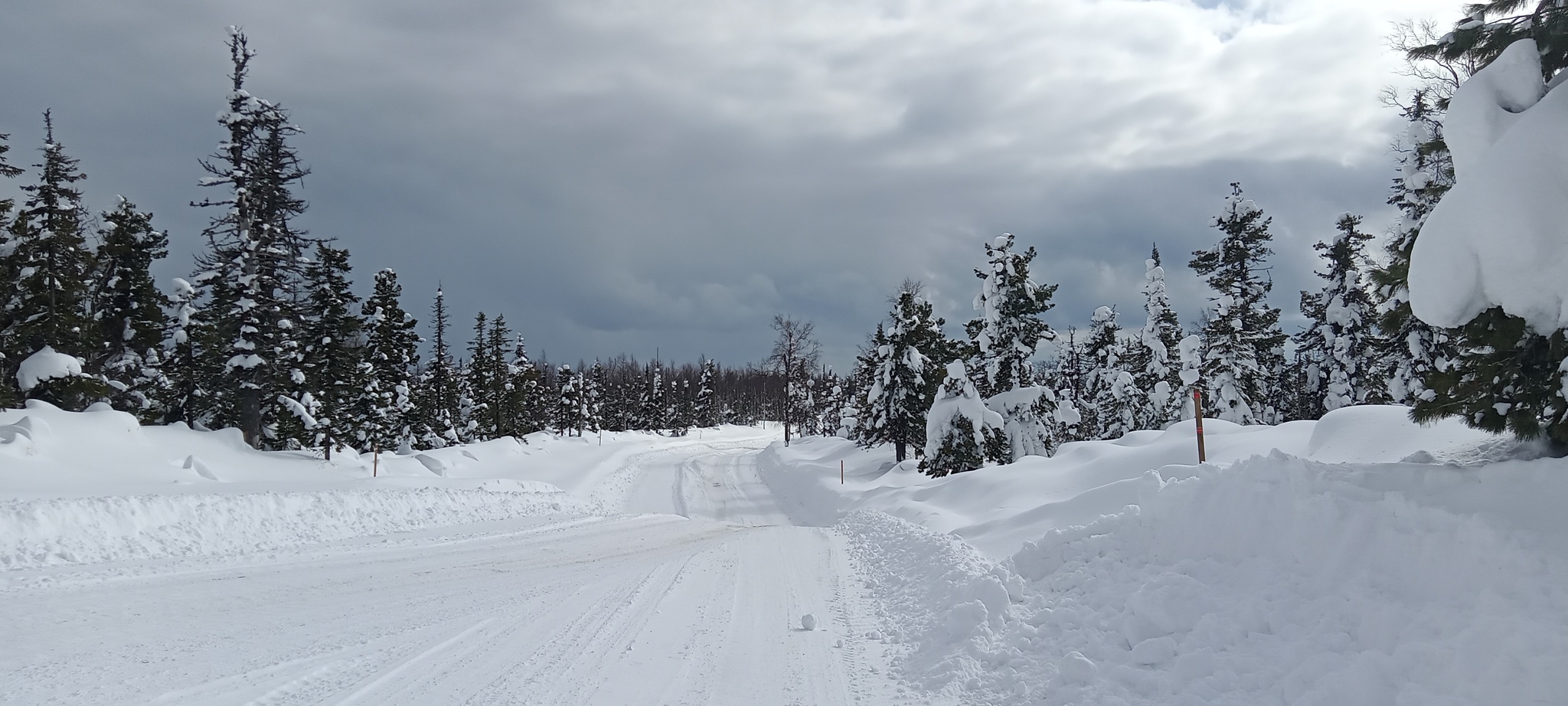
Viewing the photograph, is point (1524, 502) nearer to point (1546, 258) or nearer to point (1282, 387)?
point (1546, 258)

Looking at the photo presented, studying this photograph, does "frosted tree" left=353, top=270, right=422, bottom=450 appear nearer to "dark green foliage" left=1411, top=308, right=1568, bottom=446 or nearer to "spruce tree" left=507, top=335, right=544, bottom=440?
"spruce tree" left=507, top=335, right=544, bottom=440

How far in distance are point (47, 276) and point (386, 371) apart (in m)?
15.9

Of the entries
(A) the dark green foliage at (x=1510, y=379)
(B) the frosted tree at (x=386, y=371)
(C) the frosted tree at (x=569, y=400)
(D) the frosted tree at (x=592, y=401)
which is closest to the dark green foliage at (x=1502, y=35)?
(A) the dark green foliage at (x=1510, y=379)

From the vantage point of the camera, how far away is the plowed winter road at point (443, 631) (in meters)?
5.95

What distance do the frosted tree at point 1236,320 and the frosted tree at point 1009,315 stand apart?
11.6 metres

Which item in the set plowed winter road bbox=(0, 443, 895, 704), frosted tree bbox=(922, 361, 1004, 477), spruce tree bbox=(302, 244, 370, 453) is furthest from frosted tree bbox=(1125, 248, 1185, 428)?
spruce tree bbox=(302, 244, 370, 453)

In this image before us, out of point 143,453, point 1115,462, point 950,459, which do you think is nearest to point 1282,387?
point 950,459

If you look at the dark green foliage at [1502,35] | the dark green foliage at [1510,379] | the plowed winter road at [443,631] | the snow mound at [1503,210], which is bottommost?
the plowed winter road at [443,631]

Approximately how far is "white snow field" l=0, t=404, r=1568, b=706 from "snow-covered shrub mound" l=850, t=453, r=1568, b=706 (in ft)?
0.07

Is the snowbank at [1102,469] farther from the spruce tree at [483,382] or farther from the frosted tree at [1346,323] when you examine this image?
the spruce tree at [483,382]

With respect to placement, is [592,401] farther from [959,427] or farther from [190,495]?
[190,495]

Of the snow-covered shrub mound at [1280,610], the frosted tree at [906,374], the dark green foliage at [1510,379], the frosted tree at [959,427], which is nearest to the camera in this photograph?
the snow-covered shrub mound at [1280,610]

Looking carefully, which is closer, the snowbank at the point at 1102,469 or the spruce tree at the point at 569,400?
the snowbank at the point at 1102,469

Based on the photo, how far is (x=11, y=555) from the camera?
1038 centimetres
